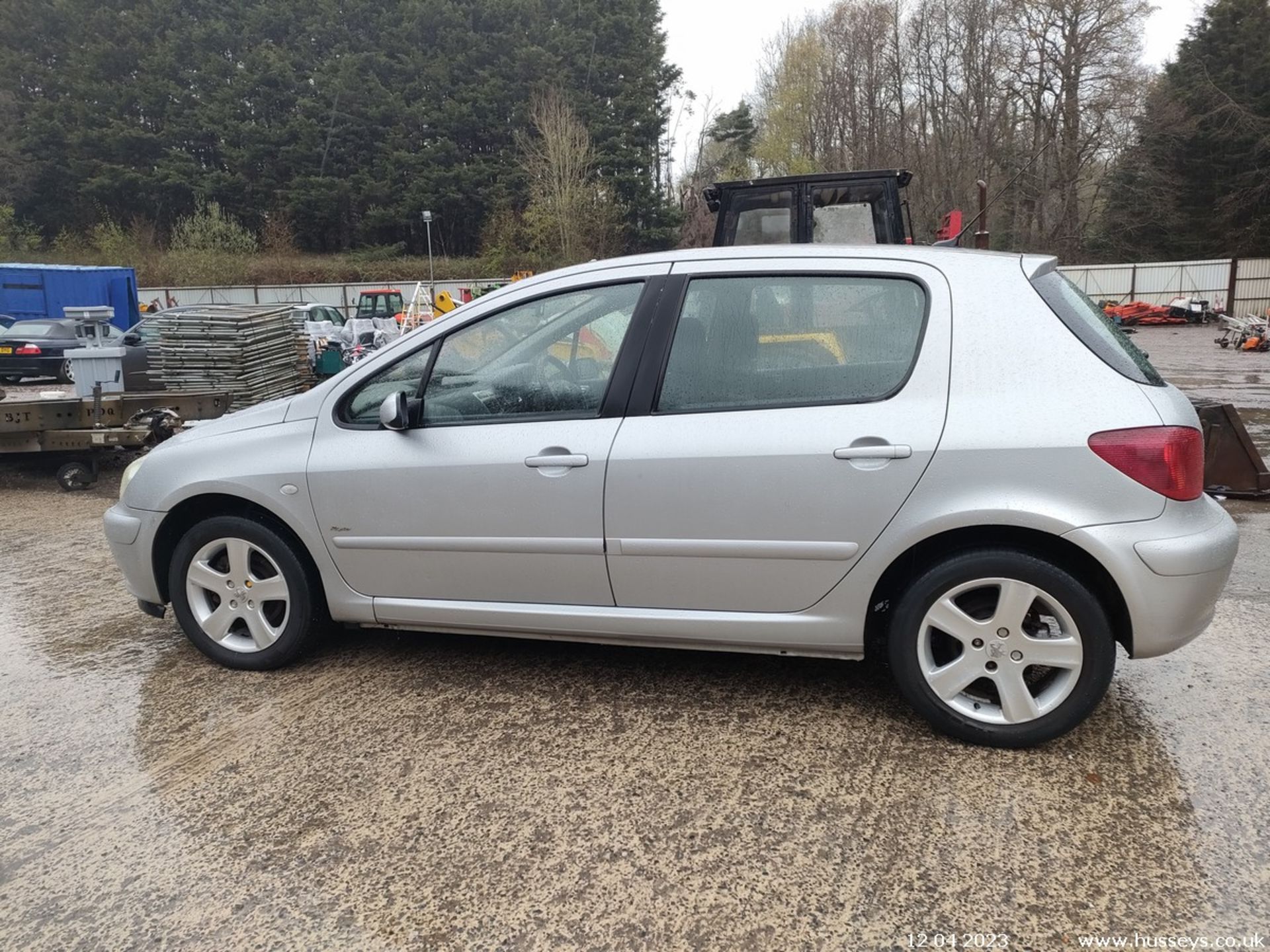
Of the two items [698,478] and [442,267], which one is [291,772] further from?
[442,267]

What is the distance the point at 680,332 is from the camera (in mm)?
3119

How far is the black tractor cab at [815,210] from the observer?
7949 mm

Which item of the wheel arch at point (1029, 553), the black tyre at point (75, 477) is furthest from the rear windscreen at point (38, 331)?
the wheel arch at point (1029, 553)

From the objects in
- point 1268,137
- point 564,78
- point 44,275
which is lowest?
point 44,275

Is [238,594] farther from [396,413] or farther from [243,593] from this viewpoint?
[396,413]

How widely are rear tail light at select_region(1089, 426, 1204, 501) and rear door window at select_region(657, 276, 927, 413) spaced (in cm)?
65

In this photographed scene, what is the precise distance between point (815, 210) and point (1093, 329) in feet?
18.7

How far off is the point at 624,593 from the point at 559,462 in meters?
0.54

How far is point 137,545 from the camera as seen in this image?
3.71 metres

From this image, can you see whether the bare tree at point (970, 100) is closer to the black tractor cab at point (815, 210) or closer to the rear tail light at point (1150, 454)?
the black tractor cab at point (815, 210)

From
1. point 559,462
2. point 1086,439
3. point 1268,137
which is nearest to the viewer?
point 1086,439

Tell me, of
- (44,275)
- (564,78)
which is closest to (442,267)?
(564,78)

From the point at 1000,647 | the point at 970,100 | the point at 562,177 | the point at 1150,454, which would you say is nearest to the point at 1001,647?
the point at 1000,647

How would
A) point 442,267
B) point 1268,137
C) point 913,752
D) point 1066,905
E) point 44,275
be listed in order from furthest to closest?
point 442,267
point 1268,137
point 44,275
point 913,752
point 1066,905
